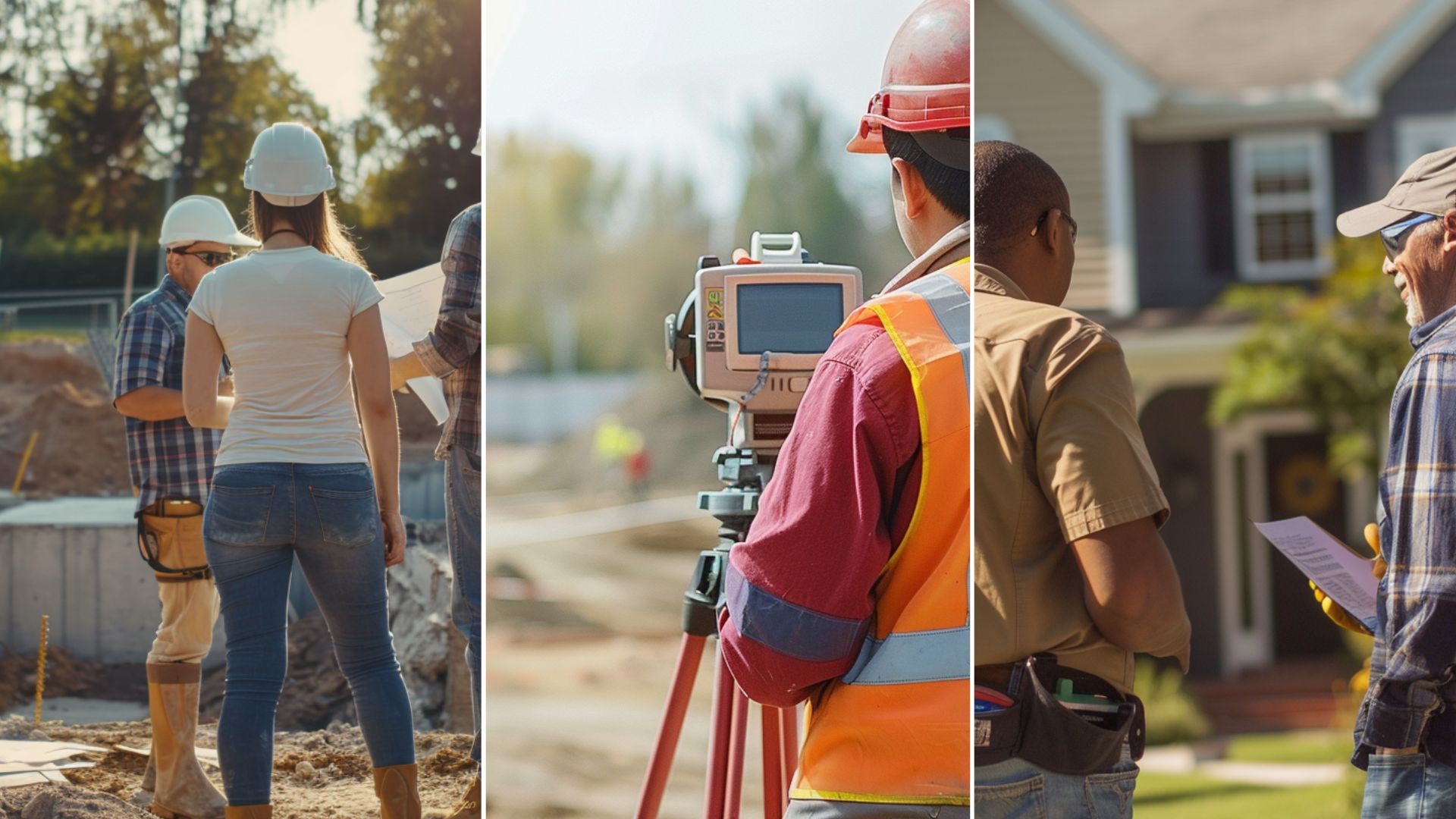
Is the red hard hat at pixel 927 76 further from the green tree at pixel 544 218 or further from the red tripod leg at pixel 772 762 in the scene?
the green tree at pixel 544 218

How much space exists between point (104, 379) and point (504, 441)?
24876mm

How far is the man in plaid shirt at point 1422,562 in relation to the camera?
1965 millimetres

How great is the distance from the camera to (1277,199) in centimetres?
977

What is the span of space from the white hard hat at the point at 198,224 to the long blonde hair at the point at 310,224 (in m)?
0.11

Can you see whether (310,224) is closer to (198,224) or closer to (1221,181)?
(198,224)

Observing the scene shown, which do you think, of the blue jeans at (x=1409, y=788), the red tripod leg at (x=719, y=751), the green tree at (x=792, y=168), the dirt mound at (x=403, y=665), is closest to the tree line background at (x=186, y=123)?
the dirt mound at (x=403, y=665)

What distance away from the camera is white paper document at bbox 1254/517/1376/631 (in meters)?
2.11

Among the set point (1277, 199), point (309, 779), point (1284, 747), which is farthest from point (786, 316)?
point (1277, 199)

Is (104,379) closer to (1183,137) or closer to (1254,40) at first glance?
(1183,137)

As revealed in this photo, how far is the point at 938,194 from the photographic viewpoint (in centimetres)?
183

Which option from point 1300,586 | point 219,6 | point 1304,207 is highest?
point 1304,207

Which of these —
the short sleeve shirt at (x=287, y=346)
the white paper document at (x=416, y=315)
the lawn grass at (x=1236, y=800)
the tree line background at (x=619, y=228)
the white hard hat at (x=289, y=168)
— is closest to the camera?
the short sleeve shirt at (x=287, y=346)

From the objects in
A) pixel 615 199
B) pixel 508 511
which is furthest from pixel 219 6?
pixel 615 199

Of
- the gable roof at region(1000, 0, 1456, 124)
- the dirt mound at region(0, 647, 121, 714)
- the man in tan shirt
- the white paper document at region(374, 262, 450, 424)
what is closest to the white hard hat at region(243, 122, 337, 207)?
the white paper document at region(374, 262, 450, 424)
